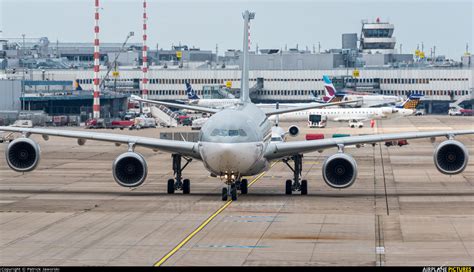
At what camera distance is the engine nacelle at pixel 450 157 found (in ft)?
139

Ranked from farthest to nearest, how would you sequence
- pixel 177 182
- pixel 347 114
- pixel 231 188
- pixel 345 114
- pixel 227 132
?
pixel 345 114 → pixel 347 114 → pixel 177 182 → pixel 231 188 → pixel 227 132

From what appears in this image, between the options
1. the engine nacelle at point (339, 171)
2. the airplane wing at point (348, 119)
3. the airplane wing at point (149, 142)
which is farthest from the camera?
the airplane wing at point (348, 119)

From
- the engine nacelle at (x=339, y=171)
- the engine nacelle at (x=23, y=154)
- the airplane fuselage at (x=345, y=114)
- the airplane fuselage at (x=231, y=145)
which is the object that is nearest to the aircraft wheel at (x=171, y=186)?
the airplane fuselage at (x=231, y=145)

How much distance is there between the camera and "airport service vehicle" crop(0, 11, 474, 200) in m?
39.5

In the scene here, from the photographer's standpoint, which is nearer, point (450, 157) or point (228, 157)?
point (228, 157)

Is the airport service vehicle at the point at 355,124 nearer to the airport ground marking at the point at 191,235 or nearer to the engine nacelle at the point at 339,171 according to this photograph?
the engine nacelle at the point at 339,171

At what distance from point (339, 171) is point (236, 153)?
427 cm

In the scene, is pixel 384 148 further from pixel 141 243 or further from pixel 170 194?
pixel 141 243

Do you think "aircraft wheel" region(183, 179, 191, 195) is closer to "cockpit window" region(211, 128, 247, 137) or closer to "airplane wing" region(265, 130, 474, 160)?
"airplane wing" region(265, 130, 474, 160)

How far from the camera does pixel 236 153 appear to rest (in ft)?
128

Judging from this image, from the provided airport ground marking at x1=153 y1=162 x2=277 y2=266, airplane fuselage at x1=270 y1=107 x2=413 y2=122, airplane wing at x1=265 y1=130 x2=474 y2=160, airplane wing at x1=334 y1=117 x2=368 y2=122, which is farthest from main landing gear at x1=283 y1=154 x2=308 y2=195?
airplane wing at x1=334 y1=117 x2=368 y2=122

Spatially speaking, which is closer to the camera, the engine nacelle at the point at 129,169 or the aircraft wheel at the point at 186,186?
the engine nacelle at the point at 129,169

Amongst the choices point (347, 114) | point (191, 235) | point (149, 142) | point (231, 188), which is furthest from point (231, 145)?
point (347, 114)

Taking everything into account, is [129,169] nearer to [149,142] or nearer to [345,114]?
[149,142]
